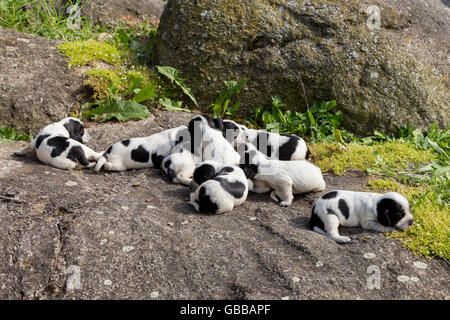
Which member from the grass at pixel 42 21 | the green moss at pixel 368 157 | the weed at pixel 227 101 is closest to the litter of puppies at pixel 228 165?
the green moss at pixel 368 157

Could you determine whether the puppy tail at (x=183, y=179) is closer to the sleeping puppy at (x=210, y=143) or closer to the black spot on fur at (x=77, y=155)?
the sleeping puppy at (x=210, y=143)

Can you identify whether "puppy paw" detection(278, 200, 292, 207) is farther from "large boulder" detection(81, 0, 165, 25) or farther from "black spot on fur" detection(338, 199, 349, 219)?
"large boulder" detection(81, 0, 165, 25)

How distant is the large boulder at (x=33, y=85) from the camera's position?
7.26m

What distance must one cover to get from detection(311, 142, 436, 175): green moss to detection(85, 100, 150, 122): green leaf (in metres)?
2.92

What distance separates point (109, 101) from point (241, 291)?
4.72m

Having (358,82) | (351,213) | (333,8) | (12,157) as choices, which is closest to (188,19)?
(333,8)

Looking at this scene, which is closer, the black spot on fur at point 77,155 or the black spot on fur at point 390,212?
the black spot on fur at point 390,212

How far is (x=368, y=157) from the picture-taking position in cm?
641

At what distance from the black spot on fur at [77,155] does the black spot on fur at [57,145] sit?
0.33ft

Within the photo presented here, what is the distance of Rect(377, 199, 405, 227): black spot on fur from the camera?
446cm

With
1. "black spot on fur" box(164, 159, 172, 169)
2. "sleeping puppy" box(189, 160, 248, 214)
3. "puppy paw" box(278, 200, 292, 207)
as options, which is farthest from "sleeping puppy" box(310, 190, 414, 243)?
"black spot on fur" box(164, 159, 172, 169)

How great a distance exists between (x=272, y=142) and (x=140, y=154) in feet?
6.15

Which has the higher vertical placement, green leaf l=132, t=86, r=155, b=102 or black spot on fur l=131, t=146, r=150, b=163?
green leaf l=132, t=86, r=155, b=102
